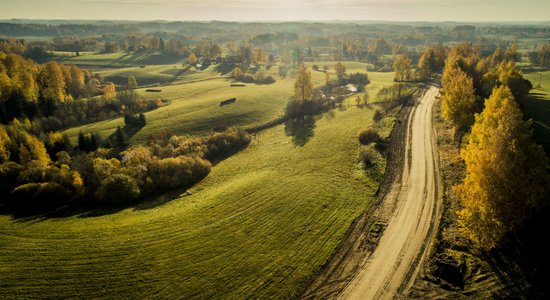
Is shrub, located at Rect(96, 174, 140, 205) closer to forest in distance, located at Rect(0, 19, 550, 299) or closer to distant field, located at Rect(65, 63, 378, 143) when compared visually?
forest in distance, located at Rect(0, 19, 550, 299)

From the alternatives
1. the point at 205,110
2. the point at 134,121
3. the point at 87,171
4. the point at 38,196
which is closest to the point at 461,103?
the point at 205,110

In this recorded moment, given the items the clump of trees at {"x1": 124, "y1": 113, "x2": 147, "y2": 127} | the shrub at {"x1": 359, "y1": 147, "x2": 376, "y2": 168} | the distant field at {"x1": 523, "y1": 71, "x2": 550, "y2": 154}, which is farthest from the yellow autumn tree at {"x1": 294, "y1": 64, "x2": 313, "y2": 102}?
the distant field at {"x1": 523, "y1": 71, "x2": 550, "y2": 154}

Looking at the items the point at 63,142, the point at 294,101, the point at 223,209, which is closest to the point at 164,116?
the point at 63,142

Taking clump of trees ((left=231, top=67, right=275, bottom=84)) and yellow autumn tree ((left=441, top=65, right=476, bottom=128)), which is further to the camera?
clump of trees ((left=231, top=67, right=275, bottom=84))

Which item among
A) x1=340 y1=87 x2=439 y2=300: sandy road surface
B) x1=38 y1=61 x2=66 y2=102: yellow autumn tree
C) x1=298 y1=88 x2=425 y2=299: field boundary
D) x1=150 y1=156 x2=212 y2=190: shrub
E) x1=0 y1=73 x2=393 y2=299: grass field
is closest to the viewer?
x1=0 y1=73 x2=393 y2=299: grass field

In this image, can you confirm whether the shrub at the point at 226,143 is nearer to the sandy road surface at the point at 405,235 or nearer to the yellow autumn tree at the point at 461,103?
the sandy road surface at the point at 405,235

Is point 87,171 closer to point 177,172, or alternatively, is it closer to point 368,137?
point 177,172
